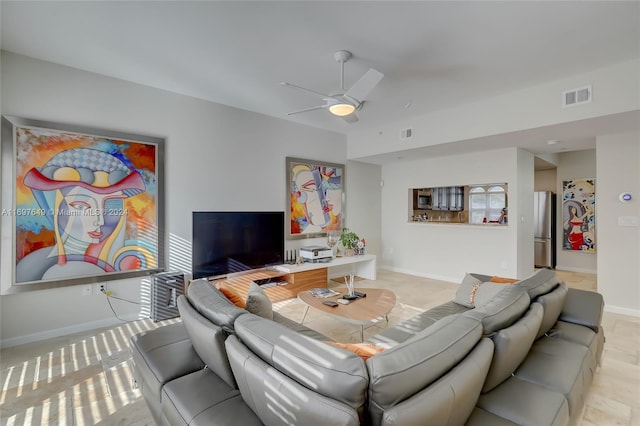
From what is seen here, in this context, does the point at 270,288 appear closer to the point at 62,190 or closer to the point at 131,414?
the point at 131,414

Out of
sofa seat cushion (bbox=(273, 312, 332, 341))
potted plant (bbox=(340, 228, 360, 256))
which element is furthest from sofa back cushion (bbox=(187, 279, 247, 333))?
potted plant (bbox=(340, 228, 360, 256))

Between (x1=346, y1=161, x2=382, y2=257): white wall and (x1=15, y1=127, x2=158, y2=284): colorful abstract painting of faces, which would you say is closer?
(x1=15, y1=127, x2=158, y2=284): colorful abstract painting of faces

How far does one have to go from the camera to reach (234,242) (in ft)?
13.1

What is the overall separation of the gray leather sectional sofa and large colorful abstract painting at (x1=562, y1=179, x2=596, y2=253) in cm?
513

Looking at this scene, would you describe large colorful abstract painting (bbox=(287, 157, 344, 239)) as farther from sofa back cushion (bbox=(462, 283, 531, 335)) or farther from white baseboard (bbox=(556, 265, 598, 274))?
white baseboard (bbox=(556, 265, 598, 274))

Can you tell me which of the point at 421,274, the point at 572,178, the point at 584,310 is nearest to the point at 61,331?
the point at 584,310

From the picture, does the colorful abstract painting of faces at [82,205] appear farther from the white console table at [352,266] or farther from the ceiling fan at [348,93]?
the ceiling fan at [348,93]

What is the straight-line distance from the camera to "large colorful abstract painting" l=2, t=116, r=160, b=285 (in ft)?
9.46

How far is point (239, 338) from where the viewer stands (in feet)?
4.63

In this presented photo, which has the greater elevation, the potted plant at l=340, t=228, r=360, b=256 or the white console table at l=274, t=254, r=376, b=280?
the potted plant at l=340, t=228, r=360, b=256

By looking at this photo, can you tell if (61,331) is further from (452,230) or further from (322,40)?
(452,230)

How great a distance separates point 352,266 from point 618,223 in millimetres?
3876

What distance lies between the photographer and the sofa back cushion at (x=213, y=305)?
154cm

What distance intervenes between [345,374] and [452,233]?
507 cm
